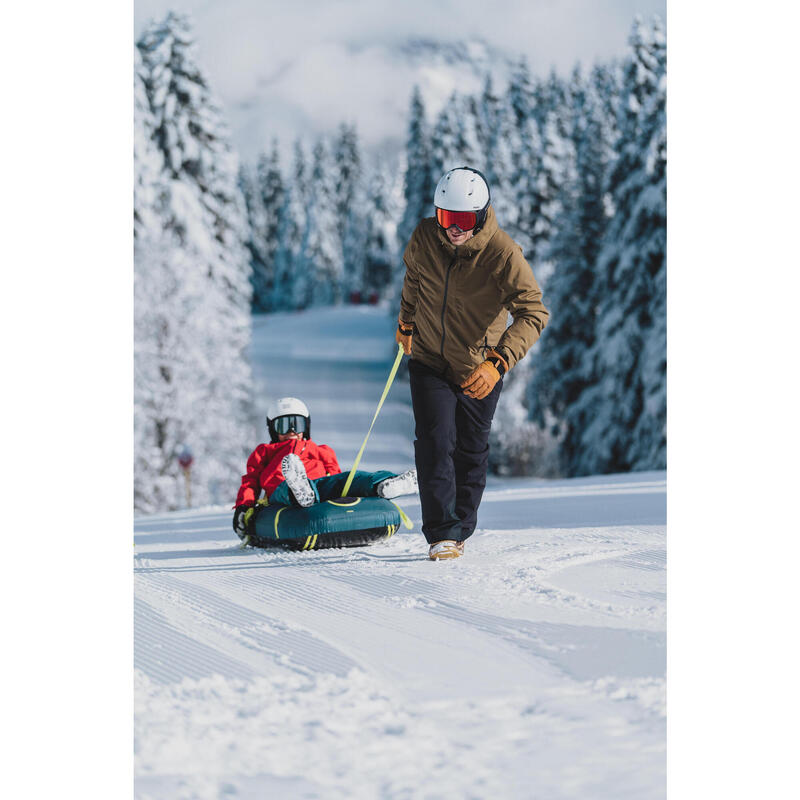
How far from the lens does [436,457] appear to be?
3.97m

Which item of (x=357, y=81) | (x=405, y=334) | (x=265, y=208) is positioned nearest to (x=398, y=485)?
(x=405, y=334)

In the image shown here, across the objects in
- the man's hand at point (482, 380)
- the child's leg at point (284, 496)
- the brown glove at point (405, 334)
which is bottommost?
the child's leg at point (284, 496)

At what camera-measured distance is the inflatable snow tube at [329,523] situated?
420cm

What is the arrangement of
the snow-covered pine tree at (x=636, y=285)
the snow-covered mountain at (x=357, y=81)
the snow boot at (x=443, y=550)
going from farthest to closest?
the snow-covered pine tree at (x=636, y=285) < the snow-covered mountain at (x=357, y=81) < the snow boot at (x=443, y=550)

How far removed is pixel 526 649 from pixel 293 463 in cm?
168

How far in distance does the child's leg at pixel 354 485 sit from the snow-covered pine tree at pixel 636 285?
30.4ft

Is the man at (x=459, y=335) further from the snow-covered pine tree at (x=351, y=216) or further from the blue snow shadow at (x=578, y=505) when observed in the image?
the snow-covered pine tree at (x=351, y=216)

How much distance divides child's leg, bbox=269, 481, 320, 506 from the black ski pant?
578 mm

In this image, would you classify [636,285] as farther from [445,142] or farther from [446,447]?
[446,447]

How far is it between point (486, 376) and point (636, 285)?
1035cm

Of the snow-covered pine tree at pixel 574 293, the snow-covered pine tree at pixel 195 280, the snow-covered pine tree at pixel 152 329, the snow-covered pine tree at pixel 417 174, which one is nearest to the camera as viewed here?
the snow-covered pine tree at pixel 152 329

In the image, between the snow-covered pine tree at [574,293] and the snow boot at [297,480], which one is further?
the snow-covered pine tree at [574,293]

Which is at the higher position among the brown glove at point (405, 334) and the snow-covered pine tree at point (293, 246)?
the snow-covered pine tree at point (293, 246)

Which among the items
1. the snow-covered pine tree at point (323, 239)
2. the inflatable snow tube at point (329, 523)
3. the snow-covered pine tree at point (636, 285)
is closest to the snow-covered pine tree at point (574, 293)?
the snow-covered pine tree at point (636, 285)
